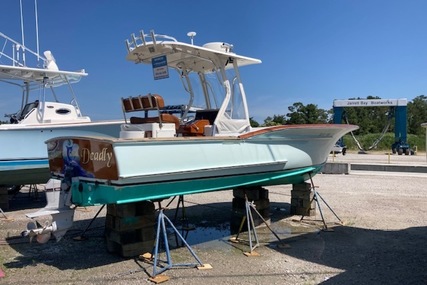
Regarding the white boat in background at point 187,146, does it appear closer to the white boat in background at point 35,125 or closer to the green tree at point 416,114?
the white boat in background at point 35,125

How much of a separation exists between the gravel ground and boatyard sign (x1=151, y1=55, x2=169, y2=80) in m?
2.70

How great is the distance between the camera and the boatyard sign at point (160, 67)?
20.6ft

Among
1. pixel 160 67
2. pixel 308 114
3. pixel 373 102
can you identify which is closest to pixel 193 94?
pixel 160 67

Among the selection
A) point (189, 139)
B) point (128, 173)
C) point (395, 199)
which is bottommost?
point (395, 199)

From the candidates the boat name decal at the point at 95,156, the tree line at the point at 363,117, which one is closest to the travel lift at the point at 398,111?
the tree line at the point at 363,117

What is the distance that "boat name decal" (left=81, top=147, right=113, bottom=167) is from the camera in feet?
15.4

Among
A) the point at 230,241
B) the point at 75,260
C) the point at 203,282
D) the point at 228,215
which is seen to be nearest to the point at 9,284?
the point at 75,260

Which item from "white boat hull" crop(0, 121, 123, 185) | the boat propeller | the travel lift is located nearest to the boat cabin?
the boat propeller

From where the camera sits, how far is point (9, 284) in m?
4.52

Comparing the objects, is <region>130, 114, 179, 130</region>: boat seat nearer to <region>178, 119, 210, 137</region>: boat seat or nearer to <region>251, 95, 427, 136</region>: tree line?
<region>178, 119, 210, 137</region>: boat seat

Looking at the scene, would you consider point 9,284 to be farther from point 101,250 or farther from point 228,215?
point 228,215

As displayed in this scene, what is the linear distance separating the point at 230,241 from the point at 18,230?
3.85 meters

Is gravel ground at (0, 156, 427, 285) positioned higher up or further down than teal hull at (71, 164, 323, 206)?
further down

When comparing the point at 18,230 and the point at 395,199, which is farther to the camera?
the point at 395,199
